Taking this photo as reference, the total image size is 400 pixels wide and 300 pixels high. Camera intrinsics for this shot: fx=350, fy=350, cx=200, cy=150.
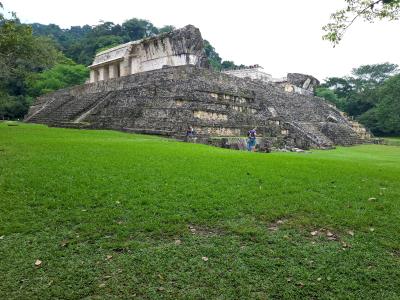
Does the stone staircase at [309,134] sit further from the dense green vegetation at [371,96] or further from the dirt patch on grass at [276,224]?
the dense green vegetation at [371,96]

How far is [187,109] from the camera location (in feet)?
46.9

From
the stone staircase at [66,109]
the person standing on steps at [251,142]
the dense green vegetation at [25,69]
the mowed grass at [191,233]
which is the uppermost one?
the dense green vegetation at [25,69]

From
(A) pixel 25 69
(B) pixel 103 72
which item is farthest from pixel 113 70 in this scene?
(A) pixel 25 69

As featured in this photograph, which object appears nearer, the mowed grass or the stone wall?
the mowed grass

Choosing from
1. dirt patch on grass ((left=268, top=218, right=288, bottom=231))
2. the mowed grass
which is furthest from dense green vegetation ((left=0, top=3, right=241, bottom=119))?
dirt patch on grass ((left=268, top=218, right=288, bottom=231))

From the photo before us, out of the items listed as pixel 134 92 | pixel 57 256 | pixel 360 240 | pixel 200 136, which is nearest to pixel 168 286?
pixel 57 256

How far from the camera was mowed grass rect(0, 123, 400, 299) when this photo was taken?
324cm

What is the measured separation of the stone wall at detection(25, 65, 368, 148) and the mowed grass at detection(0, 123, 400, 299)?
24.6 ft

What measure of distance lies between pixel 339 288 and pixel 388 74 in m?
50.7

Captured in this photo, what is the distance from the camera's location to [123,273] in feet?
11.1

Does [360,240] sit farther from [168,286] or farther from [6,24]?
[6,24]

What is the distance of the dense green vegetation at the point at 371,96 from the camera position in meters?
31.5

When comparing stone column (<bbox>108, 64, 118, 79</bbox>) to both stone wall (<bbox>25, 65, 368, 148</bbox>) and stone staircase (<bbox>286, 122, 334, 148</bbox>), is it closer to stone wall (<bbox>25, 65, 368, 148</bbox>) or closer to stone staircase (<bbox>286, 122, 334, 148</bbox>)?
stone wall (<bbox>25, 65, 368, 148</bbox>)

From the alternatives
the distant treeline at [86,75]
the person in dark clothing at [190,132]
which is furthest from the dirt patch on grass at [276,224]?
the distant treeline at [86,75]
